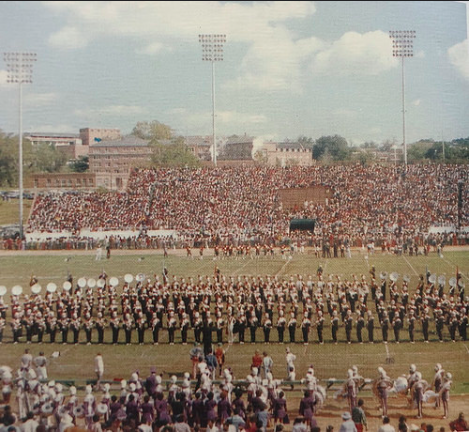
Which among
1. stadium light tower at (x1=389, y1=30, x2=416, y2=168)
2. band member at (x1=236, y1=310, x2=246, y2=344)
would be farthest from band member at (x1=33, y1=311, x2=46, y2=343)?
stadium light tower at (x1=389, y1=30, x2=416, y2=168)

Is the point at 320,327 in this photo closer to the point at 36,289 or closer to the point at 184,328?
the point at 184,328

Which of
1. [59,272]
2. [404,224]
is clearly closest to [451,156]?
[404,224]

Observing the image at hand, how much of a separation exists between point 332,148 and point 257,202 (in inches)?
69.6

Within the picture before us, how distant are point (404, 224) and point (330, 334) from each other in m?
3.29

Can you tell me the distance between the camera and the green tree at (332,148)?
10.6m

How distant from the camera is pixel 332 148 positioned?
10797 millimetres

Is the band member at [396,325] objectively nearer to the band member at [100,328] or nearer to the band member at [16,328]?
the band member at [100,328]

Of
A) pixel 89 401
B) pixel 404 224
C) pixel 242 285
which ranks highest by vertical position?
pixel 404 224

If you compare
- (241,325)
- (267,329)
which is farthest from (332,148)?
(241,325)

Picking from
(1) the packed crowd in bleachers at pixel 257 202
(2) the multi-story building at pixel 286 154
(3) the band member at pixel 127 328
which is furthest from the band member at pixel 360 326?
(3) the band member at pixel 127 328

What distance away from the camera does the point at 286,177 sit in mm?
11086

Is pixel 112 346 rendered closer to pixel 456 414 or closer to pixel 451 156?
pixel 456 414

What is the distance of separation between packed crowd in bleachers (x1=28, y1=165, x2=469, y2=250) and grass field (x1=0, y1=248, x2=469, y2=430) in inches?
24.7

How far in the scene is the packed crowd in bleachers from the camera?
10953 mm
